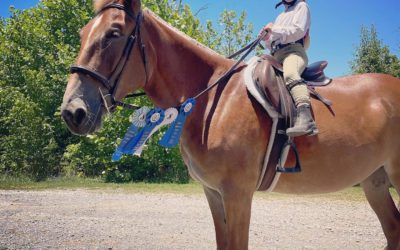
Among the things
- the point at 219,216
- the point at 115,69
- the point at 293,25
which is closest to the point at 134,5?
the point at 115,69

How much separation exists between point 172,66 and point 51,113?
20.5 meters

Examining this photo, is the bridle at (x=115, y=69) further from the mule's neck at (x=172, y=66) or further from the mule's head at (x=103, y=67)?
the mule's neck at (x=172, y=66)

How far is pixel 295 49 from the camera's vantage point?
10.8 ft

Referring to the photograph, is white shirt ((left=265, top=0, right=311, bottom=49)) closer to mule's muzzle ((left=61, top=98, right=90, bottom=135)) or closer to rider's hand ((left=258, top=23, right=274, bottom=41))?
rider's hand ((left=258, top=23, right=274, bottom=41))

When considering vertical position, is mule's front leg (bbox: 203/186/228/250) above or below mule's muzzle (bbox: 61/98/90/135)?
below

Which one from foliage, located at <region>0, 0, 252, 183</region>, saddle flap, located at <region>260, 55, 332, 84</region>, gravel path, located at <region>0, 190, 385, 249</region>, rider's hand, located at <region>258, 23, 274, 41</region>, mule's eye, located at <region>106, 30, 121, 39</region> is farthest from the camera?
foliage, located at <region>0, 0, 252, 183</region>

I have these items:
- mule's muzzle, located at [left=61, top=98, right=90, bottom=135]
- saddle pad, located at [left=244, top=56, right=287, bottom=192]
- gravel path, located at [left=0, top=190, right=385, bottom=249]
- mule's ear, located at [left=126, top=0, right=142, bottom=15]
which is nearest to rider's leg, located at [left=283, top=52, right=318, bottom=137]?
saddle pad, located at [left=244, top=56, right=287, bottom=192]

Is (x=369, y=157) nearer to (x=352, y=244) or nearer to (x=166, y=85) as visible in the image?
(x=166, y=85)

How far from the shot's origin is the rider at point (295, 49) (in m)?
2.82

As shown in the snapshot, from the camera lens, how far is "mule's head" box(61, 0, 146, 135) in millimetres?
2357

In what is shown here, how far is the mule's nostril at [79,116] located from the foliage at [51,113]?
40.5ft

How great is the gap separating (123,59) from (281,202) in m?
8.19

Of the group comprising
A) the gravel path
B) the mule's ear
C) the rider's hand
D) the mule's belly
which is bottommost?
the gravel path

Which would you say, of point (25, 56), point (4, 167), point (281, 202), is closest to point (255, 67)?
point (281, 202)
